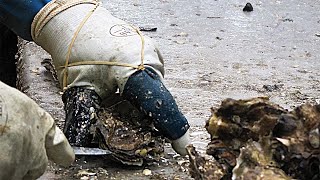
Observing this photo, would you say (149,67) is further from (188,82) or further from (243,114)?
(188,82)

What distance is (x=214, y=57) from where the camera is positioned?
3.34m

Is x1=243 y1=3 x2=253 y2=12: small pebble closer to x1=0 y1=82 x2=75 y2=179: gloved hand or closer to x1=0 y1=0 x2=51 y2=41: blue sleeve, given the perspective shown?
x1=0 y1=0 x2=51 y2=41: blue sleeve

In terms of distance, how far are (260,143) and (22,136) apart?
492 mm

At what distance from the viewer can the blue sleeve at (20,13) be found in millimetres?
2262

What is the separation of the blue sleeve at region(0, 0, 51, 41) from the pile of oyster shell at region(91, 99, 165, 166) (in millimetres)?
402

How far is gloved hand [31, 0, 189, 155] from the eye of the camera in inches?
80.4

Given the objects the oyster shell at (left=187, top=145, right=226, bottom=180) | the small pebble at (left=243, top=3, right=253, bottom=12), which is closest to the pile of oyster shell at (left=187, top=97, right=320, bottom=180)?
the oyster shell at (left=187, top=145, right=226, bottom=180)

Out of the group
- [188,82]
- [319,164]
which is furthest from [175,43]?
[319,164]

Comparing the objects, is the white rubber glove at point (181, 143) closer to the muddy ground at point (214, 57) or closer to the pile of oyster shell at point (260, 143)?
the muddy ground at point (214, 57)

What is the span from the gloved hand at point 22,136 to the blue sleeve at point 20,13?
2.50 ft

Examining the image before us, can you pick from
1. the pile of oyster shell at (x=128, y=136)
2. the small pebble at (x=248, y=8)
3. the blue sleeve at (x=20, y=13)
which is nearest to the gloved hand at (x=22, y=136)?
the pile of oyster shell at (x=128, y=136)

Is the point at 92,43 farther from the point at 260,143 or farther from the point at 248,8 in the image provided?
the point at 248,8

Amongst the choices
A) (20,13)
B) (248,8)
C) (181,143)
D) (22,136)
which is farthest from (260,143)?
(248,8)

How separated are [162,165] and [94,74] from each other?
348 mm
